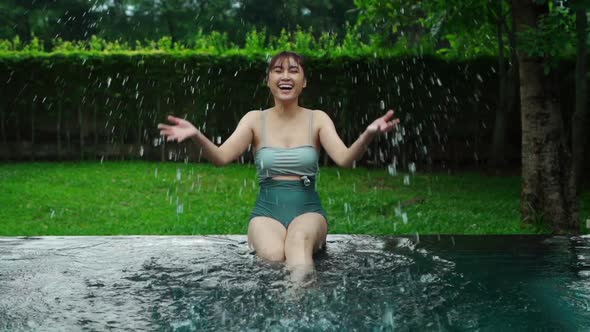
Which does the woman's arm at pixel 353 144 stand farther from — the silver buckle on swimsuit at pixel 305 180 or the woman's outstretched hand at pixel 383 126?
the silver buckle on swimsuit at pixel 305 180

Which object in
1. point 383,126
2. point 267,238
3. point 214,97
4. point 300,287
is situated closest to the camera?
point 300,287

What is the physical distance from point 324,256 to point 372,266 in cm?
34

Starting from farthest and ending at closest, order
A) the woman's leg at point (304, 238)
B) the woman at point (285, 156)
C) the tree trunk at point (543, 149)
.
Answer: the tree trunk at point (543, 149)
the woman at point (285, 156)
the woman's leg at point (304, 238)

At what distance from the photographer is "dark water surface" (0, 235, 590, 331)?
93.5 inches

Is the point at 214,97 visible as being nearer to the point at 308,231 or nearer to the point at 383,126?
the point at 308,231

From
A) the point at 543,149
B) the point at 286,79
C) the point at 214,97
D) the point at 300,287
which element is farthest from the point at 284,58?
the point at 214,97

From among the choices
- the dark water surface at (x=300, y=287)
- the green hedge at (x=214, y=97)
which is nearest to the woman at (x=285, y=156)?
the dark water surface at (x=300, y=287)

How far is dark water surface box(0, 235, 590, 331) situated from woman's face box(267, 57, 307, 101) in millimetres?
873

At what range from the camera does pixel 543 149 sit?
7.34 metres

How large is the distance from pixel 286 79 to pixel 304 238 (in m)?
0.89

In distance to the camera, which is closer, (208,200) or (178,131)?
(178,131)

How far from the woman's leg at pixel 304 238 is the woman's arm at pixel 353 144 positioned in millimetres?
329

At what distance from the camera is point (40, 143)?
15.2m

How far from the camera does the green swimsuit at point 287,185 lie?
3.81m
